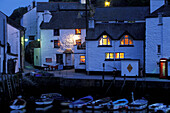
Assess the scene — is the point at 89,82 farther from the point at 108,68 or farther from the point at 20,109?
the point at 20,109

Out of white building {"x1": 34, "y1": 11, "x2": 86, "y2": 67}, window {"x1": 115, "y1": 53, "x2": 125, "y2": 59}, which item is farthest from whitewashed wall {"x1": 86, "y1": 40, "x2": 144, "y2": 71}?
white building {"x1": 34, "y1": 11, "x2": 86, "y2": 67}

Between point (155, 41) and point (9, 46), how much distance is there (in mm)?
20384

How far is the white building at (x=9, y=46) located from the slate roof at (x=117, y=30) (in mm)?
11028

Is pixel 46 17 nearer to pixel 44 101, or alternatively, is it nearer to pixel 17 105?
pixel 44 101

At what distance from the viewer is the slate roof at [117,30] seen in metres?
40.1

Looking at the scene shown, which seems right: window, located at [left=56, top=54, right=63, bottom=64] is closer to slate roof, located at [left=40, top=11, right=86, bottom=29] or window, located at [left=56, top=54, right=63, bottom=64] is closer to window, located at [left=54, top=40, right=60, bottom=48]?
window, located at [left=54, top=40, right=60, bottom=48]

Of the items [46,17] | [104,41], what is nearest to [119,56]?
[104,41]

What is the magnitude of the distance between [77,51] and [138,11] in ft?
64.3

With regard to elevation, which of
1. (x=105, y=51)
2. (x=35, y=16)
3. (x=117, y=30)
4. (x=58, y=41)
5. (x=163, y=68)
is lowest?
(x=163, y=68)

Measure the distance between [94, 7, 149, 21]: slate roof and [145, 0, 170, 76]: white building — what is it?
1731 centimetres

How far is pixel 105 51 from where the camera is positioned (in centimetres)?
4003

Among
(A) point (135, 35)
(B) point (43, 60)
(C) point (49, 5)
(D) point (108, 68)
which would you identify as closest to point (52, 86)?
(D) point (108, 68)

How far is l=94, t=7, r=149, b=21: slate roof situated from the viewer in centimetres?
5538

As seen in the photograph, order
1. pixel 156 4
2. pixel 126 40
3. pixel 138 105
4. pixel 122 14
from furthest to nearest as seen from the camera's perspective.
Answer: pixel 122 14 → pixel 156 4 → pixel 126 40 → pixel 138 105
